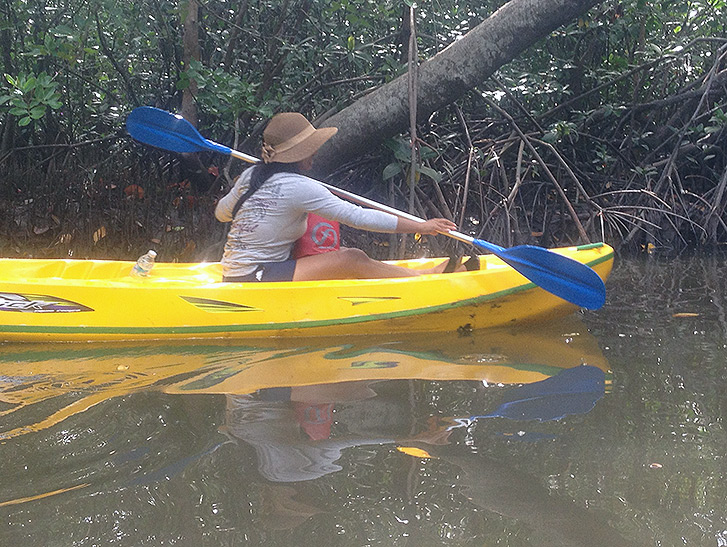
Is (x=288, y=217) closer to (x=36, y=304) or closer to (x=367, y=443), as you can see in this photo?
(x=36, y=304)

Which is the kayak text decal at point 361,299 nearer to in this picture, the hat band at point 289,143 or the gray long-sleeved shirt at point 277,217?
the gray long-sleeved shirt at point 277,217

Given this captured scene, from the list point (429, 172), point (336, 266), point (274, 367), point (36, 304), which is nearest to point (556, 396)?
point (274, 367)

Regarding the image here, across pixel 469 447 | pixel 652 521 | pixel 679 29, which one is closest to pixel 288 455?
pixel 469 447

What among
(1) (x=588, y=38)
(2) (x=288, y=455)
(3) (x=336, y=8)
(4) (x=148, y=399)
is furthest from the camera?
(1) (x=588, y=38)

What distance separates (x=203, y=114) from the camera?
5742mm

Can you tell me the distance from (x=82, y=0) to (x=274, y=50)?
4.18ft

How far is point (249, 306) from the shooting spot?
3348 mm

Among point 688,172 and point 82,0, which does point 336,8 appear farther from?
point 688,172

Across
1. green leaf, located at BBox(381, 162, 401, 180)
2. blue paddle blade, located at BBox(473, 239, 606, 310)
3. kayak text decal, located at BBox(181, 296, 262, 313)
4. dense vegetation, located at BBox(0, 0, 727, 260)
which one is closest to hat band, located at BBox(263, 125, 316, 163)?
kayak text decal, located at BBox(181, 296, 262, 313)

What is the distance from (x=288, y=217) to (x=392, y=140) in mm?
1790

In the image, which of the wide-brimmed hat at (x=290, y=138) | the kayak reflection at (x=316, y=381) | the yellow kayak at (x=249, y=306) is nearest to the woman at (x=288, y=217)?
the wide-brimmed hat at (x=290, y=138)

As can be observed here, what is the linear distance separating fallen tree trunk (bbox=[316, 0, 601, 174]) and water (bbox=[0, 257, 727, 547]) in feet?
6.29

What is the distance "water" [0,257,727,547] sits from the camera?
5.57ft

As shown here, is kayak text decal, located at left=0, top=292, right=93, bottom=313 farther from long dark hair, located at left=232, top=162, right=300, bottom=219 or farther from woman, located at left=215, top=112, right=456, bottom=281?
long dark hair, located at left=232, top=162, right=300, bottom=219
